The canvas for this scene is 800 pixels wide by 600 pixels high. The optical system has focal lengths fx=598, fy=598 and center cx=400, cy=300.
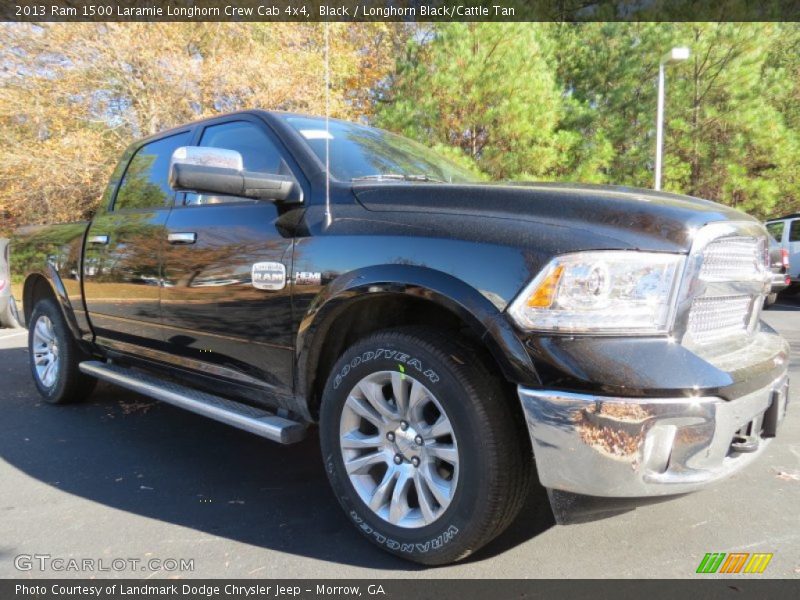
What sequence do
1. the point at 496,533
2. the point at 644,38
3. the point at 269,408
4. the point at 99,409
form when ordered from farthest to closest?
the point at 644,38 < the point at 99,409 < the point at 269,408 < the point at 496,533

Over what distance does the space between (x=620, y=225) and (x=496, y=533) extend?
45.8 inches

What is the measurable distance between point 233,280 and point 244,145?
0.85 m

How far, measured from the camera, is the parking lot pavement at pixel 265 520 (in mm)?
2318

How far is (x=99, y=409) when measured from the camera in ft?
15.1

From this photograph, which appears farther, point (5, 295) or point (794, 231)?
point (794, 231)

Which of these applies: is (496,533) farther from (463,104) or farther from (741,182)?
(741,182)

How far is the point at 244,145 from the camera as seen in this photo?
3.28m

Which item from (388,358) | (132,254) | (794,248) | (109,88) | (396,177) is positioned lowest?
(794,248)

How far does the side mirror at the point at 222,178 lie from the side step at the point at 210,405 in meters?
1.01

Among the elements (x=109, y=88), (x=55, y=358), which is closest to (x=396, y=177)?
(x=55, y=358)

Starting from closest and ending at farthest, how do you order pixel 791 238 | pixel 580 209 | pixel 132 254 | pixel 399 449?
1. pixel 580 209
2. pixel 399 449
3. pixel 132 254
4. pixel 791 238

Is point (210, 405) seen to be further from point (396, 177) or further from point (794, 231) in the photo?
point (794, 231)

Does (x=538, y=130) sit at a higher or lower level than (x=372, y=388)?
higher
